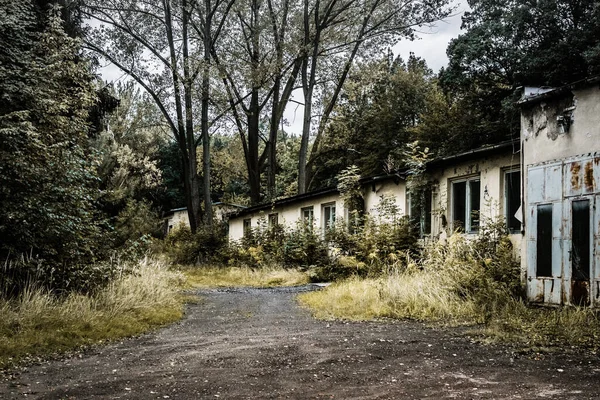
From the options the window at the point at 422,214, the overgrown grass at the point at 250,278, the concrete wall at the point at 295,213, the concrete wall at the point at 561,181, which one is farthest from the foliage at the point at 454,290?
the concrete wall at the point at 295,213

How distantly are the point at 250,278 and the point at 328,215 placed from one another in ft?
12.8

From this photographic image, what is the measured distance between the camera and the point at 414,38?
87.5 ft

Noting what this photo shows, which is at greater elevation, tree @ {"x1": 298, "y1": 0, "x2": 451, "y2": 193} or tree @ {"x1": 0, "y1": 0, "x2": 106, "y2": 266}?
tree @ {"x1": 298, "y1": 0, "x2": 451, "y2": 193}

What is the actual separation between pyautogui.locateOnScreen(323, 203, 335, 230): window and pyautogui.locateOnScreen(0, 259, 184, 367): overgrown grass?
966cm

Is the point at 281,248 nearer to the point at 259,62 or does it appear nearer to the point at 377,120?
the point at 259,62

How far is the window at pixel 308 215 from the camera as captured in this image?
2051cm

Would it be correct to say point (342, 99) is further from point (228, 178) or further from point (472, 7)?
point (228, 178)

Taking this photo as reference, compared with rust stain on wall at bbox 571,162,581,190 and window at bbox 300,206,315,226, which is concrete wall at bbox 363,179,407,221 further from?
rust stain on wall at bbox 571,162,581,190

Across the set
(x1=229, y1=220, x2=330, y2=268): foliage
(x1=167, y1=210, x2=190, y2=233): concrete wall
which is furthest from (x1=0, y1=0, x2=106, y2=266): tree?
(x1=167, y1=210, x2=190, y2=233): concrete wall

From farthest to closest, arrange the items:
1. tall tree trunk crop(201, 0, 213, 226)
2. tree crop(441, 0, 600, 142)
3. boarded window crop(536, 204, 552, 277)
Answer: tall tree trunk crop(201, 0, 213, 226) → tree crop(441, 0, 600, 142) → boarded window crop(536, 204, 552, 277)

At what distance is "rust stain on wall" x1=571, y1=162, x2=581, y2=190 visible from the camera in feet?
28.5

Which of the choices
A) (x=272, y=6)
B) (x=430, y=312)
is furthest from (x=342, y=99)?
(x=430, y=312)

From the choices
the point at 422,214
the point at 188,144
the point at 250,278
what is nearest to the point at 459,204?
the point at 422,214

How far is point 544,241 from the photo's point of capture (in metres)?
9.11
